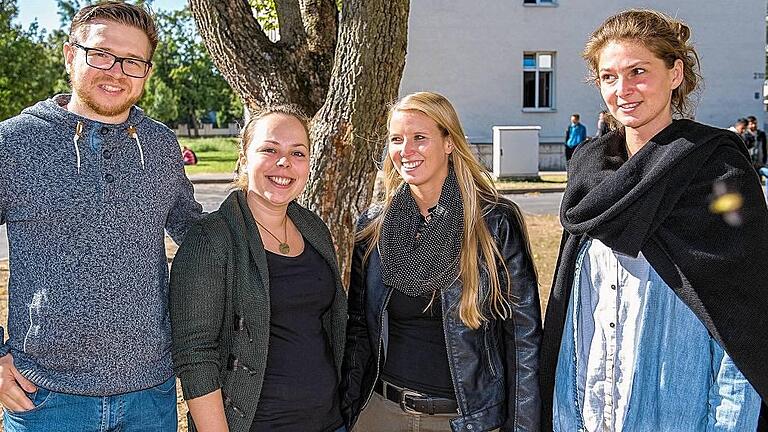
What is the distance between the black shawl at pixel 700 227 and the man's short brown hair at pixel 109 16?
5.50 ft

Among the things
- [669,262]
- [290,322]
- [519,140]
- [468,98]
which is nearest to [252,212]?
[290,322]

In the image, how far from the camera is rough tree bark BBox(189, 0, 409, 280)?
4.38m

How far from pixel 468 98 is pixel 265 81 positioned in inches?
814

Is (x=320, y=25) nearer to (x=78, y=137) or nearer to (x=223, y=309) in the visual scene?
(x=78, y=137)

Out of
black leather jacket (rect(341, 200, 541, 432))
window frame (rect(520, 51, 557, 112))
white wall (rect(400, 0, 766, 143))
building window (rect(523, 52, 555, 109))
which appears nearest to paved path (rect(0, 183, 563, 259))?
white wall (rect(400, 0, 766, 143))

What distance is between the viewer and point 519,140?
22031 mm

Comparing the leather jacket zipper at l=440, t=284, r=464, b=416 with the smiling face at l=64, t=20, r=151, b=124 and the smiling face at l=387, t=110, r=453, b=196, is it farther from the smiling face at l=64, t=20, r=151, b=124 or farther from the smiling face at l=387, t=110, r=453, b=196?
the smiling face at l=64, t=20, r=151, b=124

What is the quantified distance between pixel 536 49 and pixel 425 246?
23044 millimetres

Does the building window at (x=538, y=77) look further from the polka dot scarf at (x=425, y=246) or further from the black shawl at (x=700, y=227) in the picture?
the black shawl at (x=700, y=227)

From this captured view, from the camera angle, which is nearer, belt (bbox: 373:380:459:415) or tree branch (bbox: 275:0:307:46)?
belt (bbox: 373:380:459:415)

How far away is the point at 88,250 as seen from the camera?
2.58m

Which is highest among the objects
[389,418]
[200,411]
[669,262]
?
[669,262]

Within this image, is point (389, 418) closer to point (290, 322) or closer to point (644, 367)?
point (290, 322)

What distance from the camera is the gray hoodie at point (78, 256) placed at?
2.56 meters
